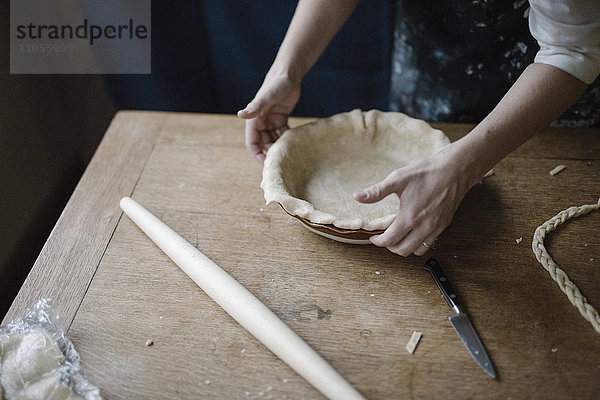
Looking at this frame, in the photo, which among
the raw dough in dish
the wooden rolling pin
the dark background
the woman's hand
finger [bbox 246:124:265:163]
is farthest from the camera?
the dark background

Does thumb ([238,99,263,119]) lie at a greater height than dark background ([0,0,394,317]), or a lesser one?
A: greater

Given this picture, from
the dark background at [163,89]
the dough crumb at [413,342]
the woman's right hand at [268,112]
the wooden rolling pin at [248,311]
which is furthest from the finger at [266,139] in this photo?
the dark background at [163,89]

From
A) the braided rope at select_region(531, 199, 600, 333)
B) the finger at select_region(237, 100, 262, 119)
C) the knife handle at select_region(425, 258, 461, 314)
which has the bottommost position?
the knife handle at select_region(425, 258, 461, 314)

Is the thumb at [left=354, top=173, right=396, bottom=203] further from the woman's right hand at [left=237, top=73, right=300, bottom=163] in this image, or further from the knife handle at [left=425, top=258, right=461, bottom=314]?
the woman's right hand at [left=237, top=73, right=300, bottom=163]

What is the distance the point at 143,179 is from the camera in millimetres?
1306

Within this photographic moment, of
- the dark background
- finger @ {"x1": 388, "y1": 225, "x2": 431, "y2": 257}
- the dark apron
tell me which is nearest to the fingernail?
finger @ {"x1": 388, "y1": 225, "x2": 431, "y2": 257}

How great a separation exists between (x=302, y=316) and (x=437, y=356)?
27cm

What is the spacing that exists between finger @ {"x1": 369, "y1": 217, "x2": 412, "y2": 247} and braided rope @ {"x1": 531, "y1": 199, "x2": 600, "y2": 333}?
0.31 m

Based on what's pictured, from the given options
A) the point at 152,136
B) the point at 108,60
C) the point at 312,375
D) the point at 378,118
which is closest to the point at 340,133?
the point at 378,118

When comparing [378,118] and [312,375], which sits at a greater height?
[378,118]

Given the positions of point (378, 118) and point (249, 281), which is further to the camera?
point (378, 118)

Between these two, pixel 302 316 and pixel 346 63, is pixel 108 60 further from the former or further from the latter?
pixel 302 316

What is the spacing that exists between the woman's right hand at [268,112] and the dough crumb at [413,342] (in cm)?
61

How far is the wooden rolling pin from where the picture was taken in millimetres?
846
